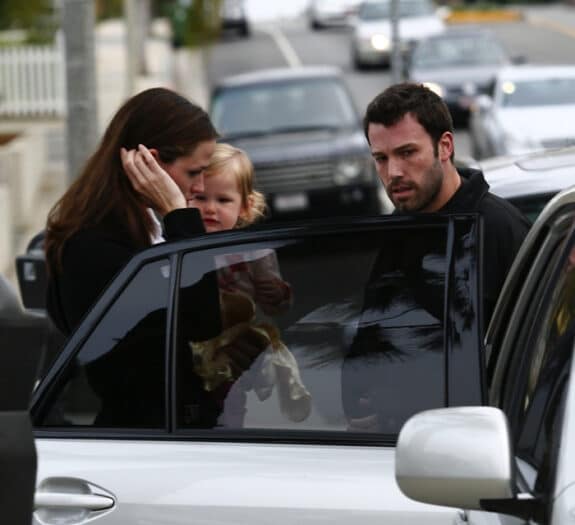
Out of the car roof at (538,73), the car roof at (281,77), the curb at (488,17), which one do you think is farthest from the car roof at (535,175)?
the curb at (488,17)

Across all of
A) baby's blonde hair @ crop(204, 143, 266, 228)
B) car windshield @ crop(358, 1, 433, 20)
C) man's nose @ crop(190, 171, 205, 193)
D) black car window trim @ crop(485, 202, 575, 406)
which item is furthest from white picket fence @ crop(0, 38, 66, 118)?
black car window trim @ crop(485, 202, 575, 406)

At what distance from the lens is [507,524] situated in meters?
3.11

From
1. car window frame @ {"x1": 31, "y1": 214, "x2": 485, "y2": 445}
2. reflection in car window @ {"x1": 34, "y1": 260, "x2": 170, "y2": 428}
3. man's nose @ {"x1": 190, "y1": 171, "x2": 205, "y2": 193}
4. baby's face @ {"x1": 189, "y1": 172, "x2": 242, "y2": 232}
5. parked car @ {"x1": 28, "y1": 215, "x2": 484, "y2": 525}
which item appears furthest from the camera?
baby's face @ {"x1": 189, "y1": 172, "x2": 242, "y2": 232}

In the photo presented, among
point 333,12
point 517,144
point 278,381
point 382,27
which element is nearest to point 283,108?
point 517,144

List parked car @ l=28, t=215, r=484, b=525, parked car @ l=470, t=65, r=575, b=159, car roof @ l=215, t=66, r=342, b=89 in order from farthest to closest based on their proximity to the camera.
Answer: parked car @ l=470, t=65, r=575, b=159
car roof @ l=215, t=66, r=342, b=89
parked car @ l=28, t=215, r=484, b=525

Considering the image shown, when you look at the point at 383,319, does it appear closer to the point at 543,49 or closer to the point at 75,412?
the point at 75,412

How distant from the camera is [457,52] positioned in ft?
102

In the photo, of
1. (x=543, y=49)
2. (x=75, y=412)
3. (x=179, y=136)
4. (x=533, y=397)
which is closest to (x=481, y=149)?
(x=75, y=412)

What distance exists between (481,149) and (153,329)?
17.2 m

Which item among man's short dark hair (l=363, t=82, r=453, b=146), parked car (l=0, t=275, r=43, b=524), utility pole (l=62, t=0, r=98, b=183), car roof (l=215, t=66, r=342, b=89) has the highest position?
man's short dark hair (l=363, t=82, r=453, b=146)

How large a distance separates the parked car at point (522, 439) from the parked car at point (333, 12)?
5796cm

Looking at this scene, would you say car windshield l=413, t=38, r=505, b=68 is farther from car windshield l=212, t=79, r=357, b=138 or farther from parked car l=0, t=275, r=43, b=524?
parked car l=0, t=275, r=43, b=524

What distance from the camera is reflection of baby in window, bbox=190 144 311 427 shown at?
3.66m

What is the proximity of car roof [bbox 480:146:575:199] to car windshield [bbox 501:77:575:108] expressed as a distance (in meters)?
12.2
